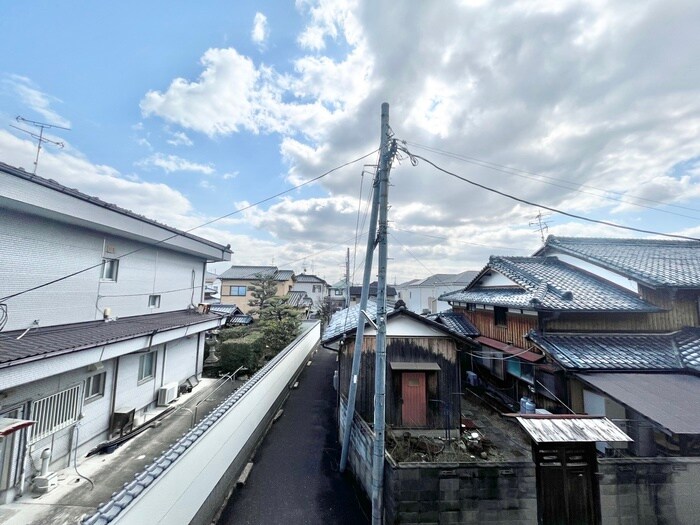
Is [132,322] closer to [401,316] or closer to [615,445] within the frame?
[401,316]

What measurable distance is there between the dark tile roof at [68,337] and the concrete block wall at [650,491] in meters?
11.4

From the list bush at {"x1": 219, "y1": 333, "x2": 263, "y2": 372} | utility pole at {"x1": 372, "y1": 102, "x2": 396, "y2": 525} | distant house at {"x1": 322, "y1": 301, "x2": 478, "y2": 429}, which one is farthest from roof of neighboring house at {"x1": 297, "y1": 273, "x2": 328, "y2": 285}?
utility pole at {"x1": 372, "y1": 102, "x2": 396, "y2": 525}

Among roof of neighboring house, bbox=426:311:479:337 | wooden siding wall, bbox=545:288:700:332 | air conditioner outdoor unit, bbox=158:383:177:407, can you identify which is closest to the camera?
wooden siding wall, bbox=545:288:700:332

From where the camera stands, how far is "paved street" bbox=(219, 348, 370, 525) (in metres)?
5.99

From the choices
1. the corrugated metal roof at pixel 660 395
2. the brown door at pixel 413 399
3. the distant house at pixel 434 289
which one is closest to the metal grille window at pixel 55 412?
the brown door at pixel 413 399

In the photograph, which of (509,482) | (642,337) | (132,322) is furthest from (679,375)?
(132,322)

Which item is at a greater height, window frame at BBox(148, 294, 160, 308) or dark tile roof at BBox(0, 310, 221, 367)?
window frame at BBox(148, 294, 160, 308)

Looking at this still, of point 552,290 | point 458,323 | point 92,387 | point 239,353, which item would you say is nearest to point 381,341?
point 552,290

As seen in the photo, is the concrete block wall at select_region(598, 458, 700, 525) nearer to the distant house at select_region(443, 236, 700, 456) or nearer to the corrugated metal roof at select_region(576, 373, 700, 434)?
the distant house at select_region(443, 236, 700, 456)

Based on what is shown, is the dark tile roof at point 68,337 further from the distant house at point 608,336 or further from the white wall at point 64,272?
the distant house at point 608,336

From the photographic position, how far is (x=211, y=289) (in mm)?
42094

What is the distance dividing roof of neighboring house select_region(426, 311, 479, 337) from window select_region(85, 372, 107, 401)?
12711mm

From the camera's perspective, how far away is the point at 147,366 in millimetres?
10680

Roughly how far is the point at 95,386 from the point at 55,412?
1.57 meters
